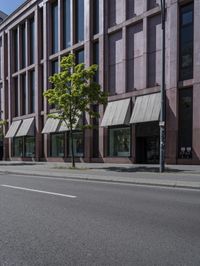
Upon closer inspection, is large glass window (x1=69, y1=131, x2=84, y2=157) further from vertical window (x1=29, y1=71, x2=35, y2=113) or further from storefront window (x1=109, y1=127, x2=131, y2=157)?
vertical window (x1=29, y1=71, x2=35, y2=113)

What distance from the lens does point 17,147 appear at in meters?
44.9

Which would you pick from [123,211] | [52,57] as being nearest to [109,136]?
[52,57]

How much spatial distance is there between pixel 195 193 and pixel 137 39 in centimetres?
1950

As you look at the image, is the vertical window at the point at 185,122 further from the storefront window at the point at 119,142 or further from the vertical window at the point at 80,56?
the vertical window at the point at 80,56

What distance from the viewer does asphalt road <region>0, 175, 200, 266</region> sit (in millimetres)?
5198

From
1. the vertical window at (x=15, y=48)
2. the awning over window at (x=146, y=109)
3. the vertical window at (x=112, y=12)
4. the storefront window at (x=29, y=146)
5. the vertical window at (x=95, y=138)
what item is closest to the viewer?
the awning over window at (x=146, y=109)

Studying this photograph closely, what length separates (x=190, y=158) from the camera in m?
24.6

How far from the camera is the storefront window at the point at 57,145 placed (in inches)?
1437

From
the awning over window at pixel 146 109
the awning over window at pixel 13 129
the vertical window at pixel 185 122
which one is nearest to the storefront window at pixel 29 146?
the awning over window at pixel 13 129

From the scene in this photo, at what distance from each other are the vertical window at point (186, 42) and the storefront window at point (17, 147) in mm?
24953

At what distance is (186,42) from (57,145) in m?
18.1

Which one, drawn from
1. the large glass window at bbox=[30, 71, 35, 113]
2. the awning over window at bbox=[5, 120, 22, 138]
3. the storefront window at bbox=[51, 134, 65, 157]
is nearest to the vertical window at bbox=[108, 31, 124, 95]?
the storefront window at bbox=[51, 134, 65, 157]

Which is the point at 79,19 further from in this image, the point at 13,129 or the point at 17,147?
the point at 17,147

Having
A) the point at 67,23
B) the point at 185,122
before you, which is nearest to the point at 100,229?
the point at 185,122
